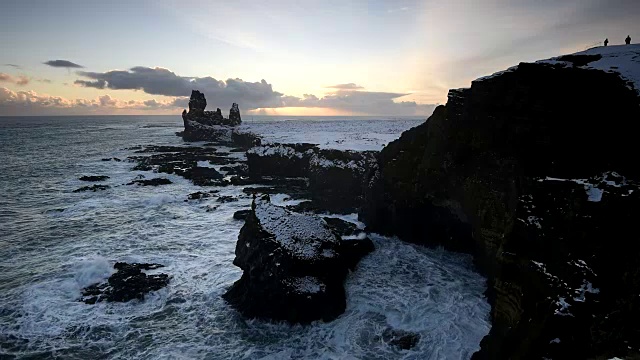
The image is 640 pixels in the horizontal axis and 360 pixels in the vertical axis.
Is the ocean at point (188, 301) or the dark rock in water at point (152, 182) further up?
the dark rock in water at point (152, 182)

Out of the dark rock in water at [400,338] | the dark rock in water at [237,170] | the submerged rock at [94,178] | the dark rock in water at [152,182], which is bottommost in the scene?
the dark rock in water at [400,338]

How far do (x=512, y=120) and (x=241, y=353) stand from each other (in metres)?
15.4

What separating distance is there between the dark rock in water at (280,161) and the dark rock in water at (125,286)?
93.9 feet

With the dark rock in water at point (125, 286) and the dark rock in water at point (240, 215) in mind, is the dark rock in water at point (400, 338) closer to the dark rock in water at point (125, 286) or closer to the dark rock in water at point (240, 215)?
the dark rock in water at point (125, 286)

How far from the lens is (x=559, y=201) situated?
1127 cm

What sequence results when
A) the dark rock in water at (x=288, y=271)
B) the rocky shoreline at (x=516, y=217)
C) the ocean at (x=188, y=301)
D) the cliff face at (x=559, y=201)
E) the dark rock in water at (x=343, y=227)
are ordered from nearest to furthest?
1. the cliff face at (x=559, y=201)
2. the rocky shoreline at (x=516, y=217)
3. the ocean at (x=188, y=301)
4. the dark rock in water at (x=288, y=271)
5. the dark rock in water at (x=343, y=227)

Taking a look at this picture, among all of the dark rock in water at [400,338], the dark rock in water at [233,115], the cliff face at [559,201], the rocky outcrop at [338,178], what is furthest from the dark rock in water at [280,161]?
the dark rock in water at [233,115]

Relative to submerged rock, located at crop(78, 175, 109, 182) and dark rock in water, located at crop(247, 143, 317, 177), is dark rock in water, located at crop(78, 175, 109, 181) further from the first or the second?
dark rock in water, located at crop(247, 143, 317, 177)

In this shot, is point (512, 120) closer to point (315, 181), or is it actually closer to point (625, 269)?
point (625, 269)

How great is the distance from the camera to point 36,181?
46938 millimetres

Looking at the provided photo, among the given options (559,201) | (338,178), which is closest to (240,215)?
(338,178)

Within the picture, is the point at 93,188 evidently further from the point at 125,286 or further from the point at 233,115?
the point at 233,115

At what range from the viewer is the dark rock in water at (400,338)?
45.3 ft

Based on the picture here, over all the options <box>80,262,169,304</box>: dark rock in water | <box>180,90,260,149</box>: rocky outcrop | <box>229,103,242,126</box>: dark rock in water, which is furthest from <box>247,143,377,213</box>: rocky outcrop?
<box>229,103,242,126</box>: dark rock in water
